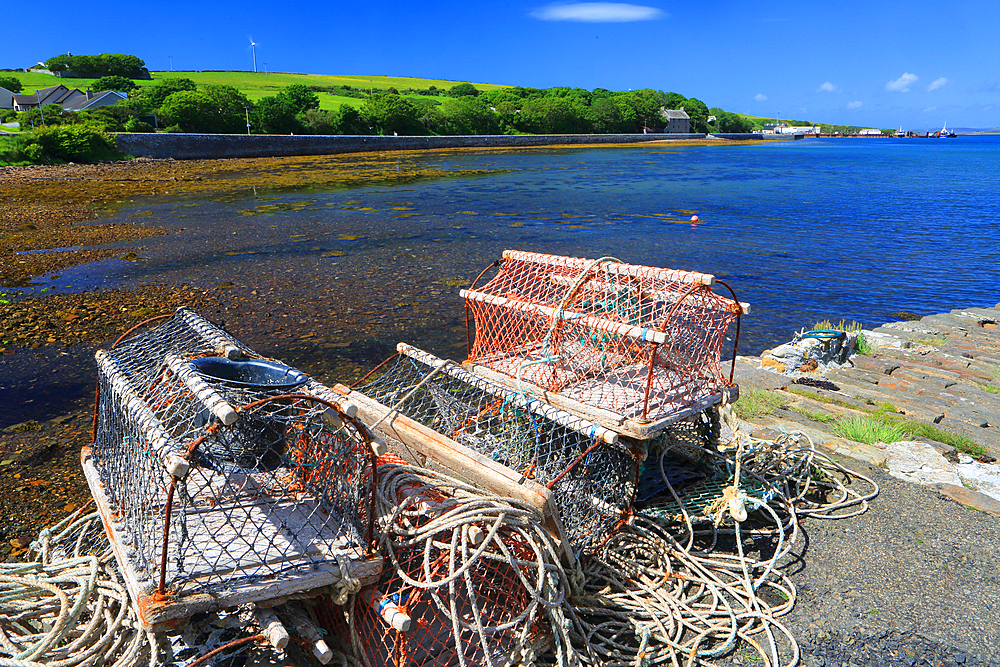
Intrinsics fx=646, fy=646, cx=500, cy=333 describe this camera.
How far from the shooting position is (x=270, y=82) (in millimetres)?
113375

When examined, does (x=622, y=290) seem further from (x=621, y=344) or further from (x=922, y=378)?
(x=922, y=378)

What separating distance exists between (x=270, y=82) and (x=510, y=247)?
111282mm

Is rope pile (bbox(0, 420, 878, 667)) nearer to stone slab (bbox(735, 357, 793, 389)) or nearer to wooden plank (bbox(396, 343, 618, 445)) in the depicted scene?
wooden plank (bbox(396, 343, 618, 445))

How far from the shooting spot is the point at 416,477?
3.55 m

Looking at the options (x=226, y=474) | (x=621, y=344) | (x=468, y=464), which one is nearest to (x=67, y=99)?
(x=621, y=344)

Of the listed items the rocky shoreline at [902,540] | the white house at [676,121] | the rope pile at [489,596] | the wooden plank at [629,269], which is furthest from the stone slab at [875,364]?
the white house at [676,121]

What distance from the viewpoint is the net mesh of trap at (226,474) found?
278cm

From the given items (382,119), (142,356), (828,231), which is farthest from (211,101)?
(142,356)

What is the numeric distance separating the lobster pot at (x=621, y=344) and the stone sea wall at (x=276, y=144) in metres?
51.3

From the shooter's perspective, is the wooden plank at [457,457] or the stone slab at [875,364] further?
the stone slab at [875,364]

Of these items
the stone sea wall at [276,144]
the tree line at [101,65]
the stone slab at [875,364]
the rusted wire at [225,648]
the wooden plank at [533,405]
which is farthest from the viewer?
the tree line at [101,65]

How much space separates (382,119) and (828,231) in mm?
→ 62223

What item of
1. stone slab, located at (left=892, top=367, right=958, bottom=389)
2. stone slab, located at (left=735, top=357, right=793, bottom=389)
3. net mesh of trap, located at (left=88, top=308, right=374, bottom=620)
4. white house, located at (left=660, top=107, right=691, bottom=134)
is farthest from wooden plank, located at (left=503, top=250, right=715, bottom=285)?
white house, located at (left=660, top=107, right=691, bottom=134)

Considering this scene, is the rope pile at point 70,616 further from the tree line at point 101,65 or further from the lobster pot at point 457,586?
the tree line at point 101,65
